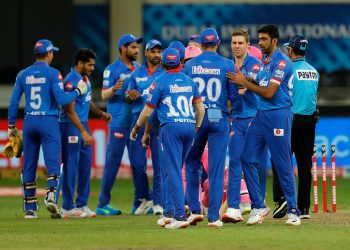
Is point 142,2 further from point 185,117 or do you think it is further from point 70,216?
point 185,117

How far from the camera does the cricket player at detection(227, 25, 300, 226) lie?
49.1 feet

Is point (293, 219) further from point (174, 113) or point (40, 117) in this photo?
point (40, 117)

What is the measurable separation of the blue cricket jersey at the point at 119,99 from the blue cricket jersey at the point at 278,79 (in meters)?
3.92

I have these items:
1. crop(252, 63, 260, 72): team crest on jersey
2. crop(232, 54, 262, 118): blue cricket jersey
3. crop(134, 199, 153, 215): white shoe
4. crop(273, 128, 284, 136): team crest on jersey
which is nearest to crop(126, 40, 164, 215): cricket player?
crop(134, 199, 153, 215): white shoe

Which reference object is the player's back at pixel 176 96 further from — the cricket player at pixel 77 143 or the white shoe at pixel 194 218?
the cricket player at pixel 77 143

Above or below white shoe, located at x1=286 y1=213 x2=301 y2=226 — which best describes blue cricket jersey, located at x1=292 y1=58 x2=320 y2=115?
above

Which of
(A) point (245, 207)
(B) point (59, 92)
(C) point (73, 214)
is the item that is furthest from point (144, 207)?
(B) point (59, 92)

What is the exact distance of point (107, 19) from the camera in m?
33.2

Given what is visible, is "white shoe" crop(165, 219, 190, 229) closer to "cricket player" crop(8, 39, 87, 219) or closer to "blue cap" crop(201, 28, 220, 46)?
"blue cap" crop(201, 28, 220, 46)

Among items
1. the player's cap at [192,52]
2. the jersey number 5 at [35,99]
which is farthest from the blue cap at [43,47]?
the player's cap at [192,52]

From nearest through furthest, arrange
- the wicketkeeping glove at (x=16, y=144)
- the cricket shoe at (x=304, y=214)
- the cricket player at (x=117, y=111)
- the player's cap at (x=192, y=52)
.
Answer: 1. the cricket shoe at (x=304, y=214)
2. the player's cap at (x=192, y=52)
3. the wicketkeeping glove at (x=16, y=144)
4. the cricket player at (x=117, y=111)

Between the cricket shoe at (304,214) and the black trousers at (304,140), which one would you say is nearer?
the cricket shoe at (304,214)

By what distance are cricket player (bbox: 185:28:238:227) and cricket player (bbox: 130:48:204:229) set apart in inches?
12.7

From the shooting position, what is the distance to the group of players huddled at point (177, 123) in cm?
1489
